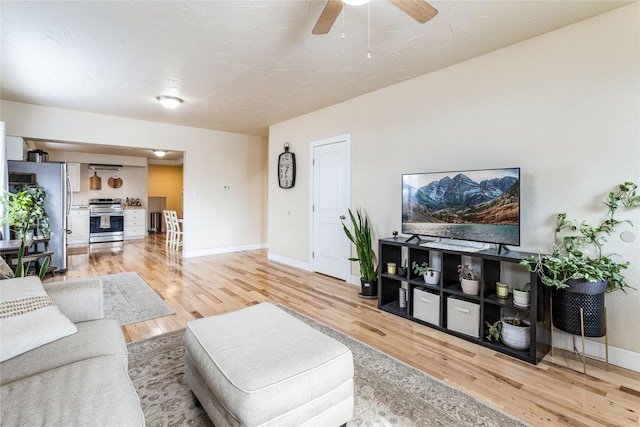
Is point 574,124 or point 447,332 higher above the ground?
point 574,124

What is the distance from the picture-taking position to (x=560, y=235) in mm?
2445

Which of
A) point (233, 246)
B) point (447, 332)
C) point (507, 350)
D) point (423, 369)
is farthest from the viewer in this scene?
point (233, 246)

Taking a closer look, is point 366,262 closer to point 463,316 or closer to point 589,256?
point 463,316

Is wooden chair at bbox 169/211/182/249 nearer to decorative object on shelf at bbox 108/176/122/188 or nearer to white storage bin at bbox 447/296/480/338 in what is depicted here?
decorative object on shelf at bbox 108/176/122/188

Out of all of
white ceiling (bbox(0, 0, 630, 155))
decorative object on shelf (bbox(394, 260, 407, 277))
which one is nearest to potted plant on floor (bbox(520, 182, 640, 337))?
decorative object on shelf (bbox(394, 260, 407, 277))

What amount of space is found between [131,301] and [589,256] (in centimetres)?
445

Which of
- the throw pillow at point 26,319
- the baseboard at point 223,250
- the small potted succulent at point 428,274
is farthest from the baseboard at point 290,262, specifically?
the throw pillow at point 26,319

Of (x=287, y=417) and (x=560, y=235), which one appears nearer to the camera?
(x=287, y=417)

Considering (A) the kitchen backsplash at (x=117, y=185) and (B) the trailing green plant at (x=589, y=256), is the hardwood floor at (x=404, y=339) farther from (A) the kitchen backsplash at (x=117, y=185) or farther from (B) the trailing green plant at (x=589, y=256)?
(A) the kitchen backsplash at (x=117, y=185)

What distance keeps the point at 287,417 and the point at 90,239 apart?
8968mm

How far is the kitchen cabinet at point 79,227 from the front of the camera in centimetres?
771

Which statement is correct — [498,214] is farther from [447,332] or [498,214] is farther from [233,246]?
[233,246]

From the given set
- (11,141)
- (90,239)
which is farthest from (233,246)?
(90,239)

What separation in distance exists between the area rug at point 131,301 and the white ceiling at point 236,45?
2.55 meters
